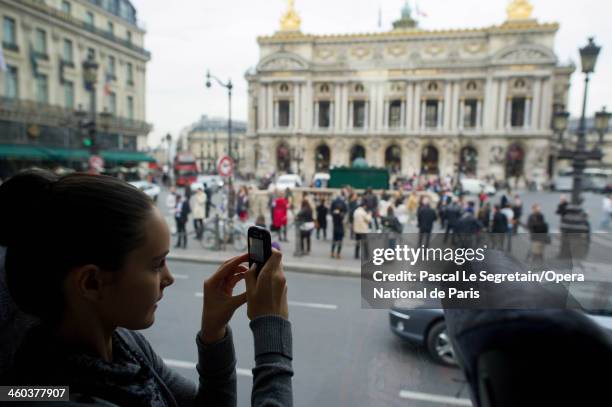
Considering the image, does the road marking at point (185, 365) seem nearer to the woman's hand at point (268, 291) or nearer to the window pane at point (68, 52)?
the woman's hand at point (268, 291)

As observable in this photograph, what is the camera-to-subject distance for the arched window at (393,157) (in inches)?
2427

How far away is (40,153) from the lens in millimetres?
30594

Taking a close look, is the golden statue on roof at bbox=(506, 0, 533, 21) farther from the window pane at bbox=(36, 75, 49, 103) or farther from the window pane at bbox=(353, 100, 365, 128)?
the window pane at bbox=(36, 75, 49, 103)

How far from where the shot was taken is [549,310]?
71 centimetres

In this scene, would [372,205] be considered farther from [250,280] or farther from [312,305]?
[250,280]

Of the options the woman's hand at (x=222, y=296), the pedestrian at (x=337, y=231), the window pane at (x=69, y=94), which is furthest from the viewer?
the window pane at (x=69, y=94)

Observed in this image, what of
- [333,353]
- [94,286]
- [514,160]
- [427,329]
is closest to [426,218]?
[333,353]

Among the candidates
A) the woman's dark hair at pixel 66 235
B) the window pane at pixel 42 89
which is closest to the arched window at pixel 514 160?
the window pane at pixel 42 89

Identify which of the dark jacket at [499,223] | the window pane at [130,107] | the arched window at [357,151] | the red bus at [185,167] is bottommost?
the dark jacket at [499,223]

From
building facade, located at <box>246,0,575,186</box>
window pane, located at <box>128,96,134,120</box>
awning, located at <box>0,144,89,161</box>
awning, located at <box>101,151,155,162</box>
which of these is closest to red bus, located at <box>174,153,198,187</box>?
awning, located at <box>101,151,155,162</box>

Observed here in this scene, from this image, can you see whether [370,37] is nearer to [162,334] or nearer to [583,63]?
[583,63]

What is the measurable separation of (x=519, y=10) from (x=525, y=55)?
714 cm

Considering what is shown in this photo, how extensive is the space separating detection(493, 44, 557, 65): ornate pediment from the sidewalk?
2015 inches

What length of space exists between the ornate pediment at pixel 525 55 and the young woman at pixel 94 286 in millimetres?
62413
